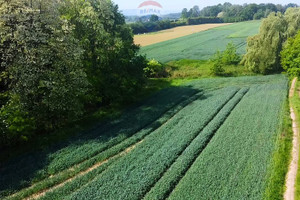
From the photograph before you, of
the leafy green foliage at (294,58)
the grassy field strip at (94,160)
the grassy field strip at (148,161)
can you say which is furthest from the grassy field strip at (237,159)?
the leafy green foliage at (294,58)

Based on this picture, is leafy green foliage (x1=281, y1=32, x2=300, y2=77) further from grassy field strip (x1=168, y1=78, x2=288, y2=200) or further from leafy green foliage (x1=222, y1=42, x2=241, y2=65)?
leafy green foliage (x1=222, y1=42, x2=241, y2=65)

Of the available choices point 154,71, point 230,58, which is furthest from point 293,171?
point 230,58

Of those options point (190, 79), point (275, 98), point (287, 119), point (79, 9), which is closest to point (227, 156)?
point (287, 119)

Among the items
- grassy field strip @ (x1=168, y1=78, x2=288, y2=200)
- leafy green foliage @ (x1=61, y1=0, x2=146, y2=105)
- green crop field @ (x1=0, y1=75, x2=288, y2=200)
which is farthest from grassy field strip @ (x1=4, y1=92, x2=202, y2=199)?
leafy green foliage @ (x1=61, y1=0, x2=146, y2=105)

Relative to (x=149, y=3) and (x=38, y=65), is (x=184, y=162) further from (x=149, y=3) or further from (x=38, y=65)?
(x=149, y=3)

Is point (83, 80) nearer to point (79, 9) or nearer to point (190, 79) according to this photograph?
point (79, 9)

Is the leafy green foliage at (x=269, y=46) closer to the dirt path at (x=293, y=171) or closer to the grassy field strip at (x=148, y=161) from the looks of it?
the grassy field strip at (x=148, y=161)
